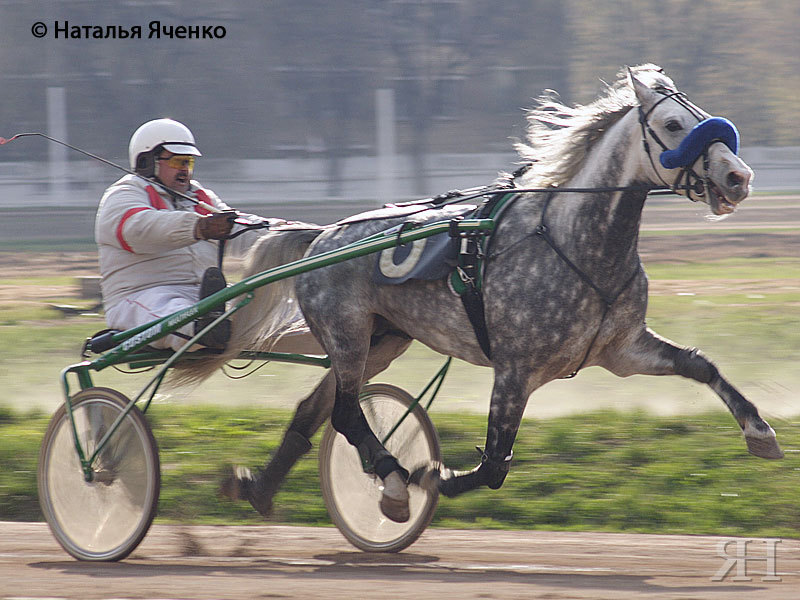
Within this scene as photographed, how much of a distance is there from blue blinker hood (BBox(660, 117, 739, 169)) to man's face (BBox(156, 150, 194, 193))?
2204 millimetres

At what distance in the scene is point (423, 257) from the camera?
444 centimetres

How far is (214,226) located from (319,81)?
73.9 ft

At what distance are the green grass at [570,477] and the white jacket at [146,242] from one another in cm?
119

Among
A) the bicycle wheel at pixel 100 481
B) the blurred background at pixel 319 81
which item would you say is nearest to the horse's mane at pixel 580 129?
the bicycle wheel at pixel 100 481

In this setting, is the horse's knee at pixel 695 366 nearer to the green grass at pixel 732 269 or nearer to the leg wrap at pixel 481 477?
the leg wrap at pixel 481 477

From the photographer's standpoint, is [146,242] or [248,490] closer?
[146,242]

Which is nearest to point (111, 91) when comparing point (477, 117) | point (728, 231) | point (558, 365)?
point (477, 117)

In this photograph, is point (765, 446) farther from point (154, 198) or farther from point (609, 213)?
point (154, 198)

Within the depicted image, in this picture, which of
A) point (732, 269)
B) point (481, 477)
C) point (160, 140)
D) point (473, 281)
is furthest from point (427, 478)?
point (732, 269)

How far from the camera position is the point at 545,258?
416cm

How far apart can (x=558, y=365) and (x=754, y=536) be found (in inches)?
57.5

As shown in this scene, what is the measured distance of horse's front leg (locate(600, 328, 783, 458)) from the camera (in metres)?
4.14

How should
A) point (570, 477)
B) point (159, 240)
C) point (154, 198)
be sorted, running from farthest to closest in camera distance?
point (570, 477), point (154, 198), point (159, 240)

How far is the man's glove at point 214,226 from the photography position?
184 inches
